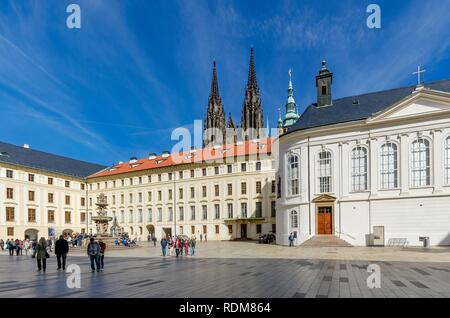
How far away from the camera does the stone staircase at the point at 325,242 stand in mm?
35156

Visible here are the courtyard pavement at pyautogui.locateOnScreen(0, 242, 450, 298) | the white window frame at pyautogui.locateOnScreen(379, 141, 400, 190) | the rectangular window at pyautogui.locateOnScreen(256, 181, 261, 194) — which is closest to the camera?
the courtyard pavement at pyautogui.locateOnScreen(0, 242, 450, 298)

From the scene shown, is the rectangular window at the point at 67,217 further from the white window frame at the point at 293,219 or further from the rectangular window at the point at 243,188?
the white window frame at the point at 293,219

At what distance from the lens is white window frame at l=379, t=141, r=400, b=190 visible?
34.6 m

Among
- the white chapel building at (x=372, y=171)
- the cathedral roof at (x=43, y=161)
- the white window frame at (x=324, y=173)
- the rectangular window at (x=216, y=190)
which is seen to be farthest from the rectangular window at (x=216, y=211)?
the cathedral roof at (x=43, y=161)

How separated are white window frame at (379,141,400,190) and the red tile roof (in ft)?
67.2

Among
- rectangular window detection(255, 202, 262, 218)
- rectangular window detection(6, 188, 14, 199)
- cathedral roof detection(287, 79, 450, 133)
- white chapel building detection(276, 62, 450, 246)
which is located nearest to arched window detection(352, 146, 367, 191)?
white chapel building detection(276, 62, 450, 246)

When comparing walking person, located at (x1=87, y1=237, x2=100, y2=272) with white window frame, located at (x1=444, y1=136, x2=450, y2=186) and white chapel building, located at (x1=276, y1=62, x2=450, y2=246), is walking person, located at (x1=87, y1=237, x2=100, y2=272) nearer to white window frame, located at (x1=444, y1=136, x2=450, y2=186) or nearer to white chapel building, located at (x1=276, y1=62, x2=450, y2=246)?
white chapel building, located at (x1=276, y1=62, x2=450, y2=246)

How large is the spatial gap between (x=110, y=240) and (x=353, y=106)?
3216 cm

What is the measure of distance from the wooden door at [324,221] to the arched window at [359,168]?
12.5 feet

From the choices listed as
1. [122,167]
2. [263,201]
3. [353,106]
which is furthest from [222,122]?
[353,106]

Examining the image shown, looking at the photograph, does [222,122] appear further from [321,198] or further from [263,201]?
[321,198]

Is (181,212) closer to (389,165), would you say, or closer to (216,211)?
(216,211)

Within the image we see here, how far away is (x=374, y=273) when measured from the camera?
1485 centimetres

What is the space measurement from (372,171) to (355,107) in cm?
920
